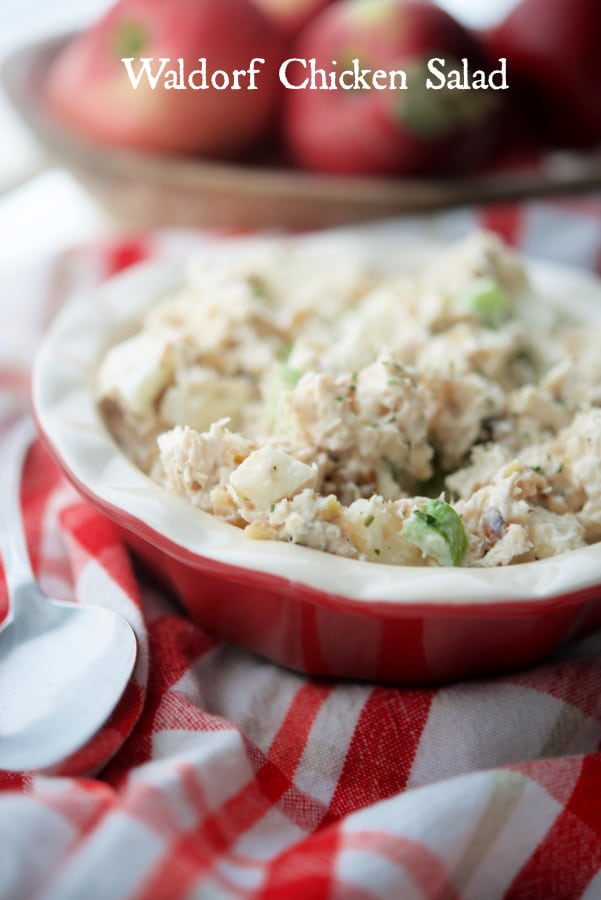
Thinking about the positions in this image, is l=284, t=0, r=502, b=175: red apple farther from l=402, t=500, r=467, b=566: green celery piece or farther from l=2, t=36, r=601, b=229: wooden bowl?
l=402, t=500, r=467, b=566: green celery piece

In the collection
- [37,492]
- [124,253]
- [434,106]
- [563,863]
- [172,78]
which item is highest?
[172,78]

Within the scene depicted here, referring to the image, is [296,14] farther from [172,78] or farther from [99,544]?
[99,544]

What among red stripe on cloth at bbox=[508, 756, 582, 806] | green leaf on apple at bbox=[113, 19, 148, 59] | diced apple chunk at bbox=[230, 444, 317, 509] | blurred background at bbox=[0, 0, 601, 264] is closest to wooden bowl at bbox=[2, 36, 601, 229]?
blurred background at bbox=[0, 0, 601, 264]

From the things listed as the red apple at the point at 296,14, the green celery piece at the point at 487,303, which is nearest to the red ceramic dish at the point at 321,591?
the green celery piece at the point at 487,303

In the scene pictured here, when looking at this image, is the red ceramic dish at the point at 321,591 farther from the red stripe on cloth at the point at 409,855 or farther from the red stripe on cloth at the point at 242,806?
the red stripe on cloth at the point at 409,855

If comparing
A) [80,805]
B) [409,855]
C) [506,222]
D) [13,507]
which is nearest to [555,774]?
Result: [409,855]

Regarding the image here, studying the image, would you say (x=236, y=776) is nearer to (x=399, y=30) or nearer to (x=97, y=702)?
(x=97, y=702)
